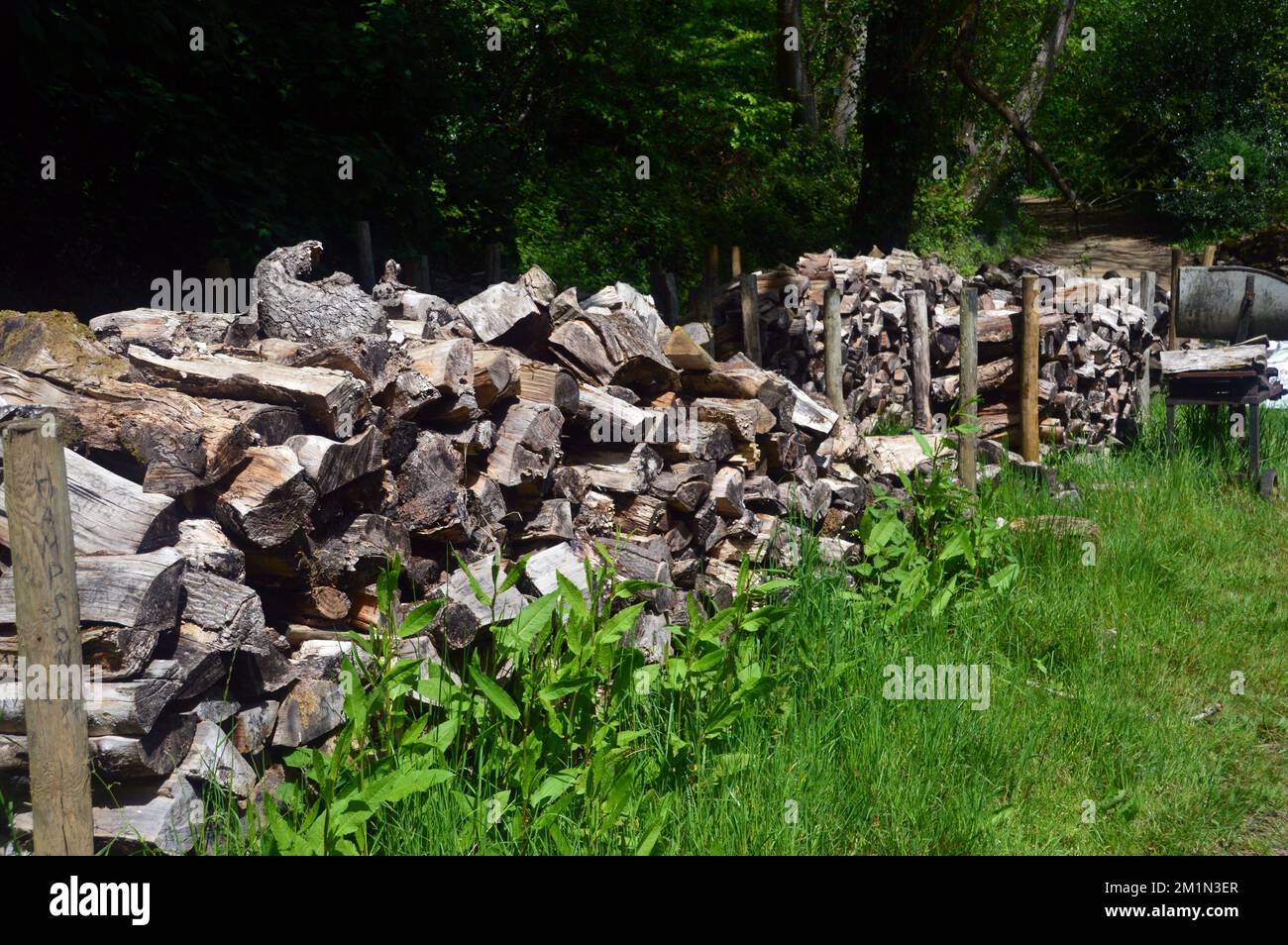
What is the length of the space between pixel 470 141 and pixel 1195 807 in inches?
409

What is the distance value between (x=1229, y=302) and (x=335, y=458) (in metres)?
9.68

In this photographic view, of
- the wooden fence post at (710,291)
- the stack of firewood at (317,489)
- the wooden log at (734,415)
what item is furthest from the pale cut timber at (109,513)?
the wooden fence post at (710,291)

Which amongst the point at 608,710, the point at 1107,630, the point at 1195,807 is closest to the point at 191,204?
the point at 608,710

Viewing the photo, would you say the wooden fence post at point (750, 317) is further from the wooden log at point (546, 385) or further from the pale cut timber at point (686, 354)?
the wooden log at point (546, 385)

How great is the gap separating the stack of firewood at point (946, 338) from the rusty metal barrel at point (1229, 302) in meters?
0.68

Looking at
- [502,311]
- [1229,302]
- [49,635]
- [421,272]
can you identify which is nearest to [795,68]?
[1229,302]

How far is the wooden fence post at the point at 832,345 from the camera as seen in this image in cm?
845

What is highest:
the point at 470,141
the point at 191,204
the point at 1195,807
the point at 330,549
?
the point at 470,141

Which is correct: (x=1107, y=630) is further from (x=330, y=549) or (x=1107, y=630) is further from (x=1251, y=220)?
(x=1251, y=220)

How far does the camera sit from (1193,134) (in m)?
27.5

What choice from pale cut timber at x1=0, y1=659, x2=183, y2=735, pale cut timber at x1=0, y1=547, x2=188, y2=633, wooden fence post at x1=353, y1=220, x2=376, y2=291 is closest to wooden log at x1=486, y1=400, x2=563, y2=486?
pale cut timber at x1=0, y1=547, x2=188, y2=633

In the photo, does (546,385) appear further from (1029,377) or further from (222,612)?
(1029,377)

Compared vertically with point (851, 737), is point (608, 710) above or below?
above

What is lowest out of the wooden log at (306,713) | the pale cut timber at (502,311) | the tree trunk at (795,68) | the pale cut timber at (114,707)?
the wooden log at (306,713)
